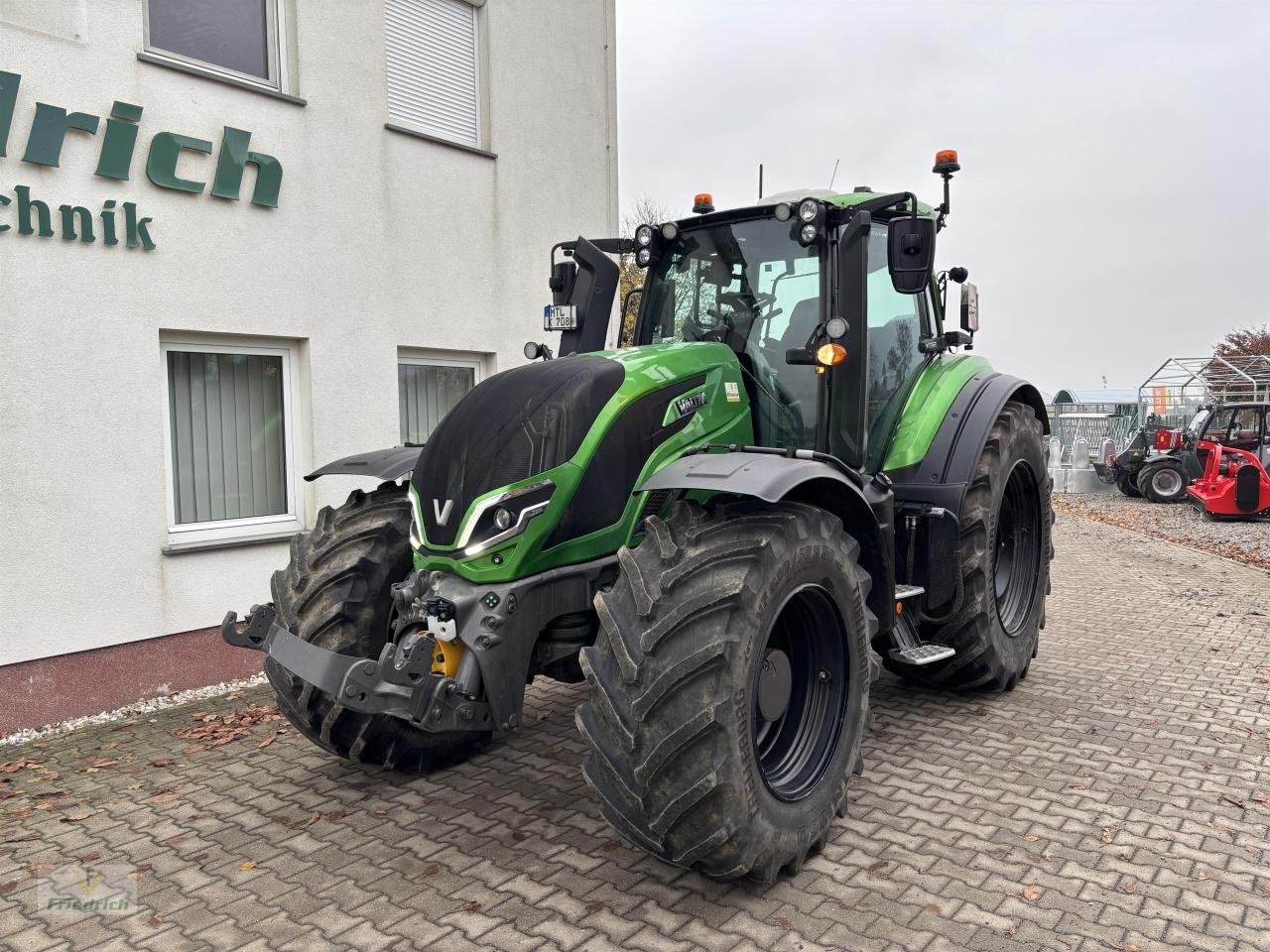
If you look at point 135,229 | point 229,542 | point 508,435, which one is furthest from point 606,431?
point 135,229

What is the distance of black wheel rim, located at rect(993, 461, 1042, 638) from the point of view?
554cm

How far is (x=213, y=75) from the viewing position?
5.60 meters

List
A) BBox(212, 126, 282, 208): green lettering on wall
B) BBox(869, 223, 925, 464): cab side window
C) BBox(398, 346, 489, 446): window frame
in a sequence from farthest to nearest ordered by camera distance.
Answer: BBox(398, 346, 489, 446): window frame
BBox(212, 126, 282, 208): green lettering on wall
BBox(869, 223, 925, 464): cab side window

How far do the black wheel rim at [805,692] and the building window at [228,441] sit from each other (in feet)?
12.7

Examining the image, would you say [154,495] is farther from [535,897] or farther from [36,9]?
[535,897]

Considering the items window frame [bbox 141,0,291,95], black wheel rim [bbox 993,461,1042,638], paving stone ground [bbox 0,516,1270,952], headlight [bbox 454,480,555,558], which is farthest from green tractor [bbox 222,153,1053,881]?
window frame [bbox 141,0,291,95]

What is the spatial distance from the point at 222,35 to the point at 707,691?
541 centimetres

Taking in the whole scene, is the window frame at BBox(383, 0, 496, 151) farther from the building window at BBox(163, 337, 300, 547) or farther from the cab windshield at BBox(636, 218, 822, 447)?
the cab windshield at BBox(636, 218, 822, 447)

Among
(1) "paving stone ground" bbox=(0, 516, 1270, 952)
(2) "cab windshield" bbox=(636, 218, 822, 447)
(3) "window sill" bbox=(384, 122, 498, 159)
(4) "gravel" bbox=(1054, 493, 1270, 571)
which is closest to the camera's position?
(1) "paving stone ground" bbox=(0, 516, 1270, 952)

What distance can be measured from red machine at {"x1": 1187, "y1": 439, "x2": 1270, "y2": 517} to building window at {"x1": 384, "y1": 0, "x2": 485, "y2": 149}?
12.8m

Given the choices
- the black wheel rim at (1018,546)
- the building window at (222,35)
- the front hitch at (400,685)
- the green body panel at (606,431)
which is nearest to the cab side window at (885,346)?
the green body panel at (606,431)

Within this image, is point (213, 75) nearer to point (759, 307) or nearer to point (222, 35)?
point (222, 35)

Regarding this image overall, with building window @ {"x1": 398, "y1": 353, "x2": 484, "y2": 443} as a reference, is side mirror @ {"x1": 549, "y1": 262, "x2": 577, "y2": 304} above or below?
above

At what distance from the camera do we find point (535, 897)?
3059 millimetres
